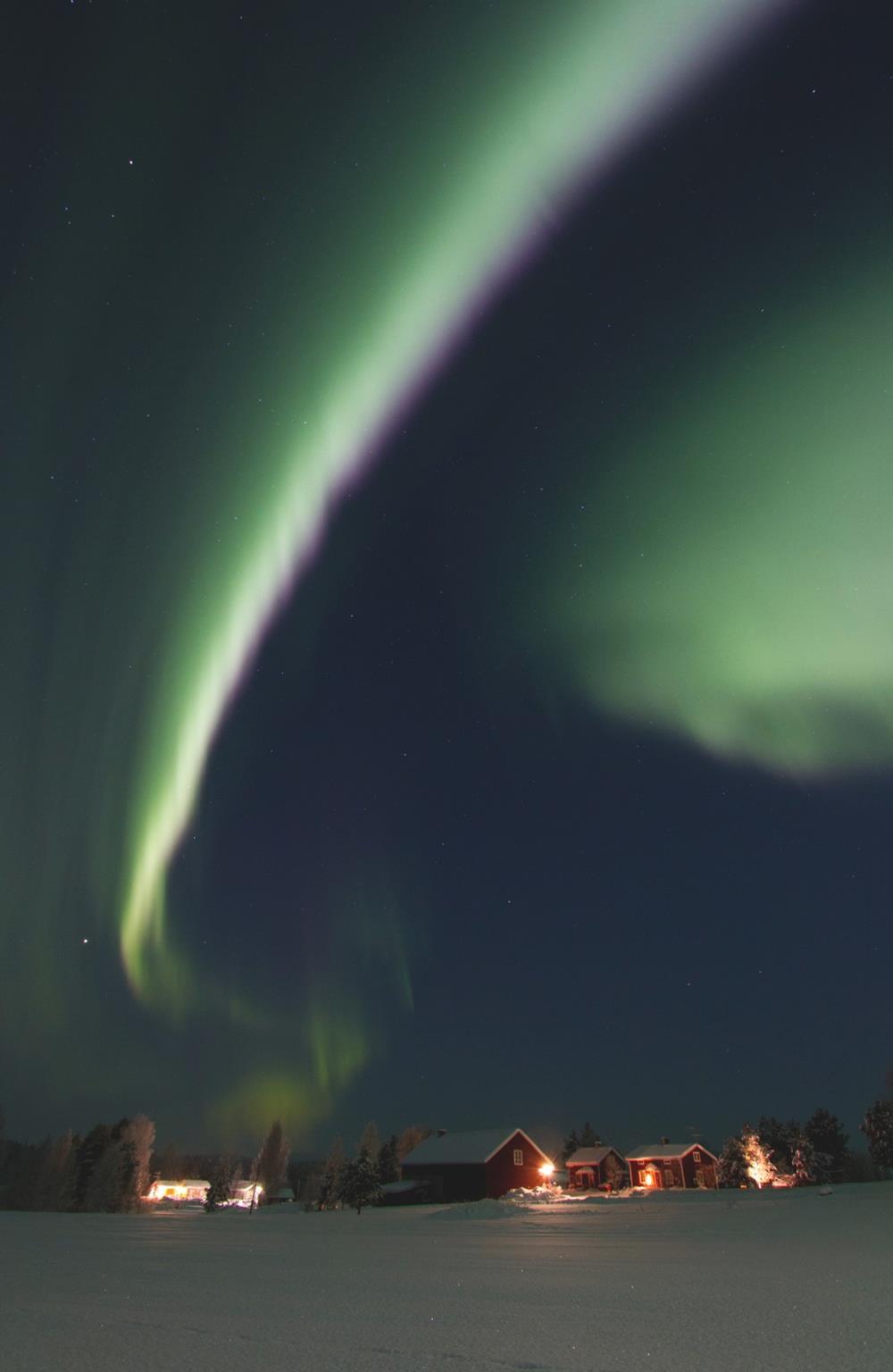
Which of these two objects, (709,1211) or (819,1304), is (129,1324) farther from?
(709,1211)

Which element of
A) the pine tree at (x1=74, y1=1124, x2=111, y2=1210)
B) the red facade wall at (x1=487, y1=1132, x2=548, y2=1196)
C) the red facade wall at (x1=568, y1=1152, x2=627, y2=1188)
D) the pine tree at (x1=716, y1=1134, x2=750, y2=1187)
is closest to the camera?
the red facade wall at (x1=487, y1=1132, x2=548, y2=1196)

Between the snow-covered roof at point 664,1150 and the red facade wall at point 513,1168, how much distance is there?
2567 cm

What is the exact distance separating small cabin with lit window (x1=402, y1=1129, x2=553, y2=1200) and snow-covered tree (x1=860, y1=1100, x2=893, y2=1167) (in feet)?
79.5

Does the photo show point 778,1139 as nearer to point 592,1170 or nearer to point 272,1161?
point 592,1170

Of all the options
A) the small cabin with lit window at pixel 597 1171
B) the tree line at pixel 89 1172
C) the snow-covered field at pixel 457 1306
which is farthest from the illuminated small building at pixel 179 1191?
the snow-covered field at pixel 457 1306

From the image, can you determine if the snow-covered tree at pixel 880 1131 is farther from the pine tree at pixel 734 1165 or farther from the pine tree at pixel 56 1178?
the pine tree at pixel 56 1178

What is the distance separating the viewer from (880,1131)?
6312 cm

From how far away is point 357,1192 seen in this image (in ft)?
156

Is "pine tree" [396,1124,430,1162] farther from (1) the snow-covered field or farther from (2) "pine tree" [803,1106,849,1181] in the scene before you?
(1) the snow-covered field

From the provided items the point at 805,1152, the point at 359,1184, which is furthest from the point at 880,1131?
the point at 359,1184

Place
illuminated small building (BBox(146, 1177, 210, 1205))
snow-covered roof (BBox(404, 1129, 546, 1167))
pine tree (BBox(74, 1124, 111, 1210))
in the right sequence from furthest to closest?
illuminated small building (BBox(146, 1177, 210, 1205)), pine tree (BBox(74, 1124, 111, 1210)), snow-covered roof (BBox(404, 1129, 546, 1167))

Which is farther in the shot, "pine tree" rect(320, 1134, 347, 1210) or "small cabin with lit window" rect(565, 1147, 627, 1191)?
"small cabin with lit window" rect(565, 1147, 627, 1191)

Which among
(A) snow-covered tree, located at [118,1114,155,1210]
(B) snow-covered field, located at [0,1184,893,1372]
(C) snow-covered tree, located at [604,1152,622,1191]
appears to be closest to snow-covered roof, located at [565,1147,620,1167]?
(C) snow-covered tree, located at [604,1152,622,1191]

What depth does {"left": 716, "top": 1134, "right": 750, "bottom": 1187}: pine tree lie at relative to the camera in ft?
243
